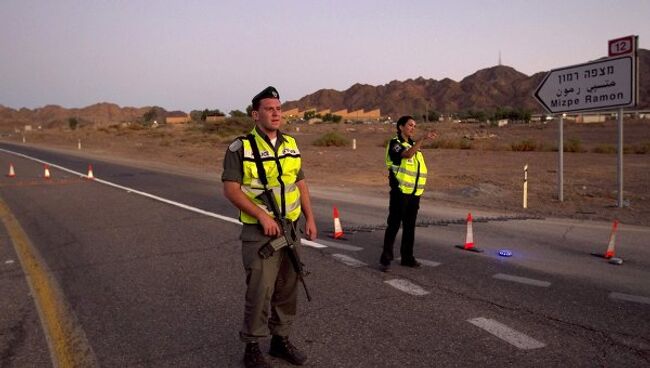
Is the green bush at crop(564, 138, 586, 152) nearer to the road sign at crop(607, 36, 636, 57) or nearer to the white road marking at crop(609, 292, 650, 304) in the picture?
the road sign at crop(607, 36, 636, 57)

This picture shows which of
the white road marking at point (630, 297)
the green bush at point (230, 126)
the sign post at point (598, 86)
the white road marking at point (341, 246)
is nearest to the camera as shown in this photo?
the white road marking at point (630, 297)

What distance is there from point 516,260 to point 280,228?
4.27 metres

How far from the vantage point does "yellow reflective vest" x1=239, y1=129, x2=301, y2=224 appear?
12.2 feet

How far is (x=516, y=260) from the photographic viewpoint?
275 inches

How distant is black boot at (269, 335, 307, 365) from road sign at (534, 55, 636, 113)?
1042 cm

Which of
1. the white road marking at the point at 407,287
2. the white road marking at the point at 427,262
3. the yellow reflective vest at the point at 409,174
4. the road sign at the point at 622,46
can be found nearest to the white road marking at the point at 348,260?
the white road marking at the point at 427,262

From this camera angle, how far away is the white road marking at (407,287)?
18.5 feet

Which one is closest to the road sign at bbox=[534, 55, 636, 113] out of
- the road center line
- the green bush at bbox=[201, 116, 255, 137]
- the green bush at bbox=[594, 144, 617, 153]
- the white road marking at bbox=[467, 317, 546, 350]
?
the white road marking at bbox=[467, 317, 546, 350]

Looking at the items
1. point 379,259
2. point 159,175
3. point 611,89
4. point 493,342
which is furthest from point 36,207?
point 611,89

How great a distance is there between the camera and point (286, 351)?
4031mm

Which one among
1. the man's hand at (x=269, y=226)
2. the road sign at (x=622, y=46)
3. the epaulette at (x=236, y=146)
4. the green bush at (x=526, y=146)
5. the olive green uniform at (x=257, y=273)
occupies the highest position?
the road sign at (x=622, y=46)

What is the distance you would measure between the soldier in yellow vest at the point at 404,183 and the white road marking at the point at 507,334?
183cm

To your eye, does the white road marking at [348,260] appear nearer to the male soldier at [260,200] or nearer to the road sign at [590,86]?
the male soldier at [260,200]

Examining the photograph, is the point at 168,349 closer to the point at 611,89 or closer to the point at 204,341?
the point at 204,341
